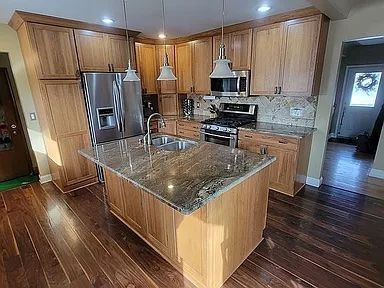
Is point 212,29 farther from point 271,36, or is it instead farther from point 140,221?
point 140,221

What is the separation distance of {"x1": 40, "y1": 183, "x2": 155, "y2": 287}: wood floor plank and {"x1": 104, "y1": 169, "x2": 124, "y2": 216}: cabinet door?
363 mm

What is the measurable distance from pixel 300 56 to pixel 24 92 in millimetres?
4235

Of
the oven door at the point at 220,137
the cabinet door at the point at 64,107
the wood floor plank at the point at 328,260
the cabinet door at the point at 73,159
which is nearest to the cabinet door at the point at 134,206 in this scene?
the wood floor plank at the point at 328,260

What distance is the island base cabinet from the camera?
5.33 ft

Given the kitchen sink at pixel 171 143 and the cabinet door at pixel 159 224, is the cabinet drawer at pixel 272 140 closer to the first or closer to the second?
the kitchen sink at pixel 171 143

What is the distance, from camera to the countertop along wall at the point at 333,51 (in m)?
2.69

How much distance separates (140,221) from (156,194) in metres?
1.04

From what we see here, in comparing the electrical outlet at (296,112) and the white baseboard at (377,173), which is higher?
the electrical outlet at (296,112)

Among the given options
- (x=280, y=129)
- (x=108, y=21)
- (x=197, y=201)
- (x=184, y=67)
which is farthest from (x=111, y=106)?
(x=197, y=201)

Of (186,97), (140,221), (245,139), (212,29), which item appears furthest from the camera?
(186,97)

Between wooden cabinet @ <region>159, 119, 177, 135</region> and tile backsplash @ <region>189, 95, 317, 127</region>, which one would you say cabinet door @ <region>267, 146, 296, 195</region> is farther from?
wooden cabinet @ <region>159, 119, 177, 135</region>

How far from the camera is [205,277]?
67.9 inches

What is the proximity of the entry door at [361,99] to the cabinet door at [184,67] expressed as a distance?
4685 millimetres

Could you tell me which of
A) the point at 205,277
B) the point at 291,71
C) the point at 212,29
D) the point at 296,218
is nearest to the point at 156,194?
the point at 205,277
